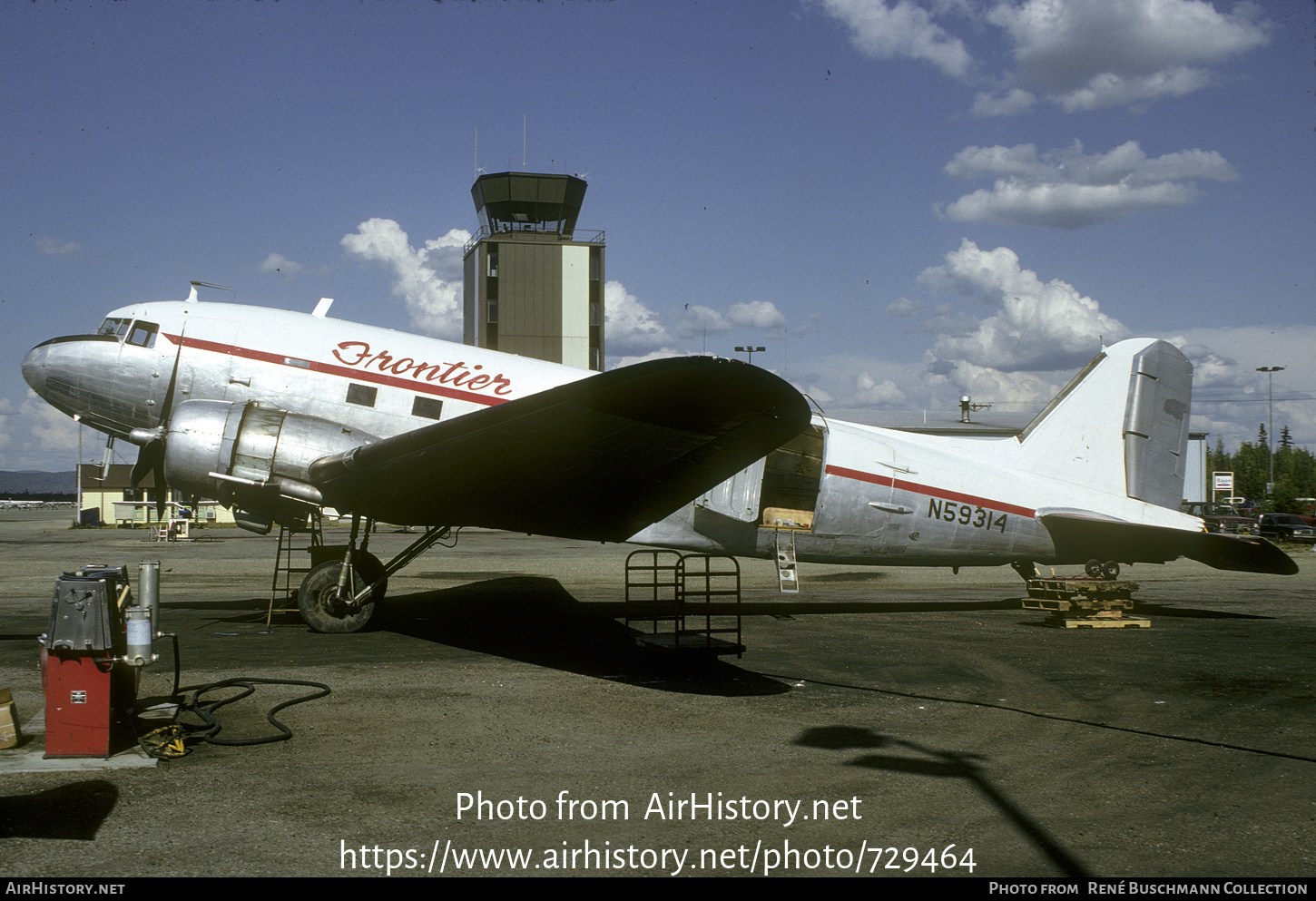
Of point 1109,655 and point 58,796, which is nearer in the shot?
point 58,796

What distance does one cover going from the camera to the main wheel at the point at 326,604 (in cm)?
1137

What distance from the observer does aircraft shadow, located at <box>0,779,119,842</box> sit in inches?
185

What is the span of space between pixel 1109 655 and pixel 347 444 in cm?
997

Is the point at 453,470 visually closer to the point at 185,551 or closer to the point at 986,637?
the point at 986,637

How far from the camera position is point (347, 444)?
11.2m

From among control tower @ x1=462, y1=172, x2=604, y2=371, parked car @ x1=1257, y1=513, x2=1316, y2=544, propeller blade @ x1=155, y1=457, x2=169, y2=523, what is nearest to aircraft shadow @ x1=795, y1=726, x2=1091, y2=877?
propeller blade @ x1=155, y1=457, x2=169, y2=523

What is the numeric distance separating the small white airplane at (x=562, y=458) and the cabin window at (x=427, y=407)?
0.03m

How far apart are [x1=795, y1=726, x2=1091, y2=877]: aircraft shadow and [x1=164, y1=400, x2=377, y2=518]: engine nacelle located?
7144 mm

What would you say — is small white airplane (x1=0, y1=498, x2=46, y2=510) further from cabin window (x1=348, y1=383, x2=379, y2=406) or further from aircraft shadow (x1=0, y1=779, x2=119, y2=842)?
aircraft shadow (x1=0, y1=779, x2=119, y2=842)

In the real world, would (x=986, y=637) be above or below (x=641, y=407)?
below

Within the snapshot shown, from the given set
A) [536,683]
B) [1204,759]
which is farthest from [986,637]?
[536,683]

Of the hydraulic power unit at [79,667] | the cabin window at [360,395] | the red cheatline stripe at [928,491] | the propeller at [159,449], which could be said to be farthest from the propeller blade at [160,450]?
the red cheatline stripe at [928,491]

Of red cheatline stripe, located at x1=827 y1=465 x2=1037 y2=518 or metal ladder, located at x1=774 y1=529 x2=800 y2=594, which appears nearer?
metal ladder, located at x1=774 y1=529 x2=800 y2=594

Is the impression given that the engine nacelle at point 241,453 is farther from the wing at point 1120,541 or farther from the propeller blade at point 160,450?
the wing at point 1120,541
